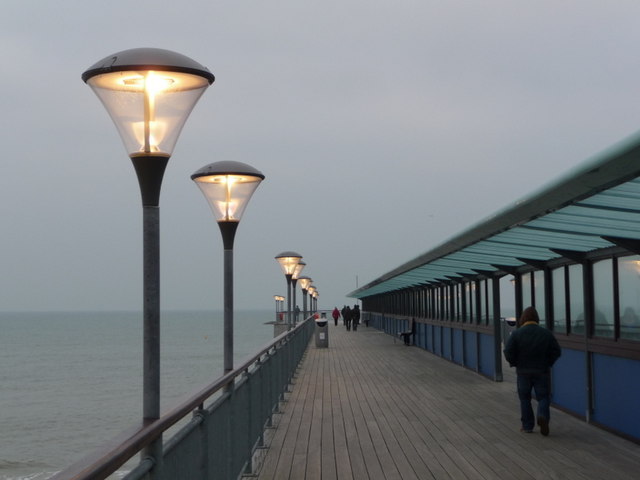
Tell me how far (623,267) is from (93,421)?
1393 inches

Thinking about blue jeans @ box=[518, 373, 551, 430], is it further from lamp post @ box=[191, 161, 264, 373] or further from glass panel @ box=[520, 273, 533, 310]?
lamp post @ box=[191, 161, 264, 373]

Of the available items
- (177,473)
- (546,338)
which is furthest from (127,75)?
(546,338)

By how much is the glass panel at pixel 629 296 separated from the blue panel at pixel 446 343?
38.7 ft

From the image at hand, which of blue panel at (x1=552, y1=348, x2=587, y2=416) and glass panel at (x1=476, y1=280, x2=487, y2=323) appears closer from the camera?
blue panel at (x1=552, y1=348, x2=587, y2=416)

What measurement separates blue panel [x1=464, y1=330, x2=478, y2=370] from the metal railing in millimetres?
8331

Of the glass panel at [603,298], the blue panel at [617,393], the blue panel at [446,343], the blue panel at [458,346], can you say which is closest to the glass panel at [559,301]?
the glass panel at [603,298]

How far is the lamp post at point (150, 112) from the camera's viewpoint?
424cm

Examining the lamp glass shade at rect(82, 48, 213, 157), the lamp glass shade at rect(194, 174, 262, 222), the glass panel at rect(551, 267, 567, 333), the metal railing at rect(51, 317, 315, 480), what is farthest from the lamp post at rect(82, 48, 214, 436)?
the glass panel at rect(551, 267, 567, 333)

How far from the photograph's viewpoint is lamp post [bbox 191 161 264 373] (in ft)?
25.6

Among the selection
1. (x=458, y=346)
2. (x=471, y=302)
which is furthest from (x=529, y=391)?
(x=458, y=346)

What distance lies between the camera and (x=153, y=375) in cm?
418

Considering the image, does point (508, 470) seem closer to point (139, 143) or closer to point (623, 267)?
point (623, 267)

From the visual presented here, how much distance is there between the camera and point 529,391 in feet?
31.2

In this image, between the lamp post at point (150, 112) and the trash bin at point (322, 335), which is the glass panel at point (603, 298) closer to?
the lamp post at point (150, 112)
